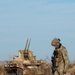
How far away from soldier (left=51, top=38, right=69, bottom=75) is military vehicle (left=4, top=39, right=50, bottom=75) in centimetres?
1170

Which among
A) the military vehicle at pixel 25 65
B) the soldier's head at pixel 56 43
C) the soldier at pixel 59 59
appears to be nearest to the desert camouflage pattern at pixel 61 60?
the soldier at pixel 59 59

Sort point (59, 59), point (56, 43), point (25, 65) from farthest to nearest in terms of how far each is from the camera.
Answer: point (25, 65), point (59, 59), point (56, 43)

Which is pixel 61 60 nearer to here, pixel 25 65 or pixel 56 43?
pixel 56 43

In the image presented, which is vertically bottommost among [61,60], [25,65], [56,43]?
[61,60]

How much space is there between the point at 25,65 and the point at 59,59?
16120 mm

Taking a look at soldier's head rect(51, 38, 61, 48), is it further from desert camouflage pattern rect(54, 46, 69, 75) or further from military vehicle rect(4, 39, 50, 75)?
military vehicle rect(4, 39, 50, 75)

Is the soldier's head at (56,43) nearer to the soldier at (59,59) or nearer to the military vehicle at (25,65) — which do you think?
the soldier at (59,59)

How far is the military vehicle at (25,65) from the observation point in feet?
85.1

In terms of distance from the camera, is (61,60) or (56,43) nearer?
(56,43)

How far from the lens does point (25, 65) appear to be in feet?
97.5

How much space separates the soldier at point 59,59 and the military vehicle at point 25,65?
11.7 meters

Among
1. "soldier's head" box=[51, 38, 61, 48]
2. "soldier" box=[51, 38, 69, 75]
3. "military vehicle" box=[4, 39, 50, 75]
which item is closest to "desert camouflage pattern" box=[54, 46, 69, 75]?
"soldier" box=[51, 38, 69, 75]

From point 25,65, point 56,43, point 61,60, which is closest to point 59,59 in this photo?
point 61,60

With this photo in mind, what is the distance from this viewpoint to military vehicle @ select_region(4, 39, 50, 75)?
26.0m
